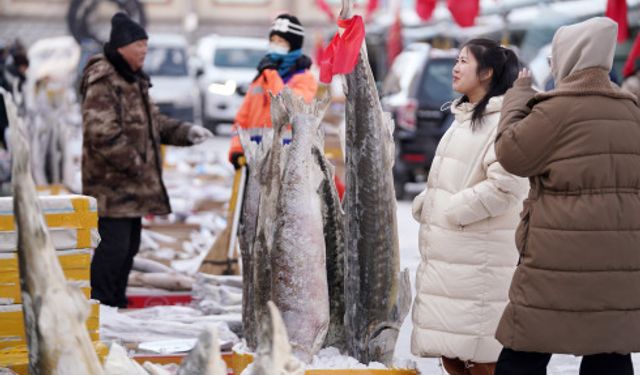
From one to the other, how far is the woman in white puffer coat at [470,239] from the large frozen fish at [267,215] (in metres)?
0.63

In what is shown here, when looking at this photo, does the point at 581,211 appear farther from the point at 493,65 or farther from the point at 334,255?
the point at 334,255

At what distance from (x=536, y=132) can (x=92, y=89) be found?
3.31m

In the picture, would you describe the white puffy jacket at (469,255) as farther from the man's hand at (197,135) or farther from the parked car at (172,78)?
the parked car at (172,78)

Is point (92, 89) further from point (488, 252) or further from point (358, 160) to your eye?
point (488, 252)

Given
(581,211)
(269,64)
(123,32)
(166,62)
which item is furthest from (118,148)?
(166,62)

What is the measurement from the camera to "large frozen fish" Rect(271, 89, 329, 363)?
15.8ft

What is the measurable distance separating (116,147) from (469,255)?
263cm

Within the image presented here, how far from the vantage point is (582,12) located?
18516 mm

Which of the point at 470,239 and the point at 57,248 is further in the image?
the point at 57,248

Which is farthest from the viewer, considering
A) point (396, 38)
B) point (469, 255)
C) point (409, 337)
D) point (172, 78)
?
point (172, 78)

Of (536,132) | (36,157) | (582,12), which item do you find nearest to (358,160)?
(536,132)

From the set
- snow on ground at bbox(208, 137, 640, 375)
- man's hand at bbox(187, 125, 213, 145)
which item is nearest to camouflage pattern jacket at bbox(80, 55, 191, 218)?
man's hand at bbox(187, 125, 213, 145)

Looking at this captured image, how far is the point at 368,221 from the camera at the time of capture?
499 centimetres

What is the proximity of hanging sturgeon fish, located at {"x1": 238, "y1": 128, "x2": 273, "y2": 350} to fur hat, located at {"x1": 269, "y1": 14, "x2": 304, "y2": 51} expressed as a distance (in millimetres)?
1470
